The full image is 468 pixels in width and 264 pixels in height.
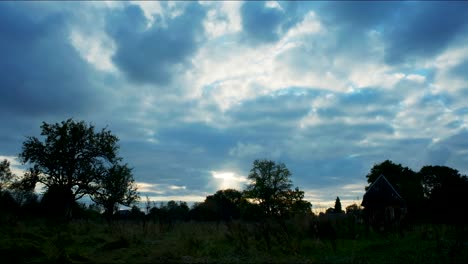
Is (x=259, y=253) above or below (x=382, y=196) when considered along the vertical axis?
below

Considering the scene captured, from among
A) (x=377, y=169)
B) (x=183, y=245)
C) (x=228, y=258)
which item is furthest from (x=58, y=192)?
(x=377, y=169)

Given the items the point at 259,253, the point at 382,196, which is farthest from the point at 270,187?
the point at 259,253

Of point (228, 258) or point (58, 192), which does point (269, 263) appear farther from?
point (58, 192)

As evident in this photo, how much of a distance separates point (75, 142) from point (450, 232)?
32.8m

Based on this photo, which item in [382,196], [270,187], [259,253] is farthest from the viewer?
[270,187]

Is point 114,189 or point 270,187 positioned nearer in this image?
point 114,189

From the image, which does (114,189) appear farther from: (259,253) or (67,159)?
(259,253)

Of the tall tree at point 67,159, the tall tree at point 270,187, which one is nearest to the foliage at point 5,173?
the tall tree at point 67,159

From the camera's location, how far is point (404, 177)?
5884cm

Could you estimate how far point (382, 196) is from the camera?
3238 cm

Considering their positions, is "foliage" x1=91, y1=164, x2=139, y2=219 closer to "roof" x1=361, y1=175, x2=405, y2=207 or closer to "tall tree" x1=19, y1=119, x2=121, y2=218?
"tall tree" x1=19, y1=119, x2=121, y2=218

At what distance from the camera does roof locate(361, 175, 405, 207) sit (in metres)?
31.9

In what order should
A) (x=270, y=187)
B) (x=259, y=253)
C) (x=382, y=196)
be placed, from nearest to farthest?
(x=259, y=253)
(x=382, y=196)
(x=270, y=187)

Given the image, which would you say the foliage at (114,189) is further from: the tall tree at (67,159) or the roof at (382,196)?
the roof at (382,196)
